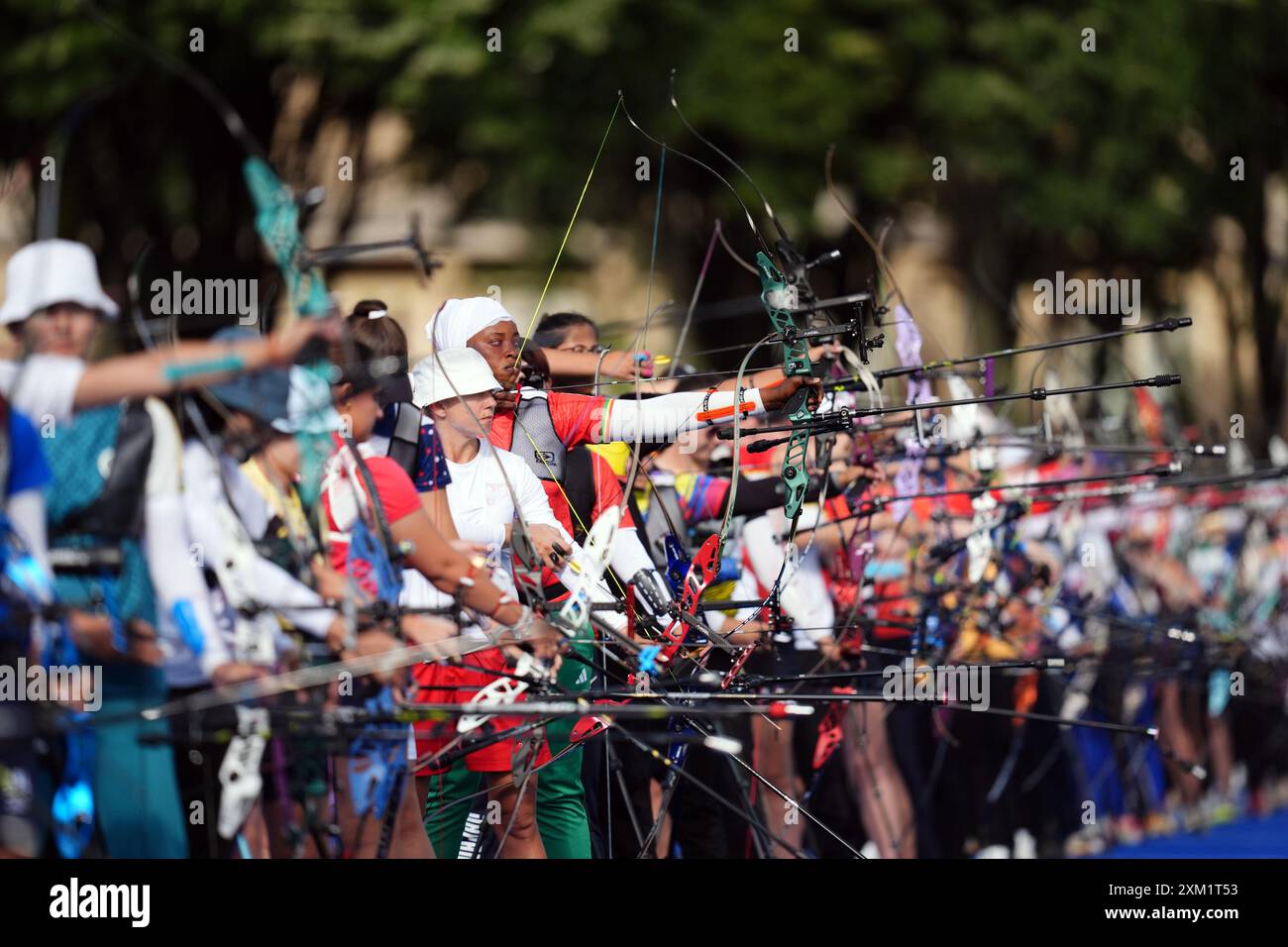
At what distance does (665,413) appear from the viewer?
17.9 ft

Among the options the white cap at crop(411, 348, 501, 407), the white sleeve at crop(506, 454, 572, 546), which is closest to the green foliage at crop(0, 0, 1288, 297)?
the white cap at crop(411, 348, 501, 407)

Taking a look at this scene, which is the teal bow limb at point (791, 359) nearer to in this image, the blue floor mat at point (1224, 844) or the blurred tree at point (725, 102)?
the blue floor mat at point (1224, 844)

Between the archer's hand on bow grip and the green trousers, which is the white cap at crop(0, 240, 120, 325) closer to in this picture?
the archer's hand on bow grip

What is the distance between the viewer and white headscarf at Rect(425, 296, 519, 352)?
17.7ft

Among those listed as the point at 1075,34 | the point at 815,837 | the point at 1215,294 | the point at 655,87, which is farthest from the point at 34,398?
the point at 1215,294

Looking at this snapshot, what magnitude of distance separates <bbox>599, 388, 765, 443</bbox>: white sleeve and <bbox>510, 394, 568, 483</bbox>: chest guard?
205 millimetres

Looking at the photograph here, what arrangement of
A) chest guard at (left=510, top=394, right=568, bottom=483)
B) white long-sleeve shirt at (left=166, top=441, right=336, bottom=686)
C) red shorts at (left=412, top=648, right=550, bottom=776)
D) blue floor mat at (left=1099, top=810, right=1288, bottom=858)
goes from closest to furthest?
white long-sleeve shirt at (left=166, top=441, right=336, bottom=686)
red shorts at (left=412, top=648, right=550, bottom=776)
chest guard at (left=510, top=394, right=568, bottom=483)
blue floor mat at (left=1099, top=810, right=1288, bottom=858)

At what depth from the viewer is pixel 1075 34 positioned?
52.0 feet

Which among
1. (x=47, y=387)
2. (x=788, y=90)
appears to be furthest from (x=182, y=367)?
(x=788, y=90)

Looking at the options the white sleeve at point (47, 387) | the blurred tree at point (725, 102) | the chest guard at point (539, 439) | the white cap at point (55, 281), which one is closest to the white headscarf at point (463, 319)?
the chest guard at point (539, 439)

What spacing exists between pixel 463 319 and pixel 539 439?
48cm

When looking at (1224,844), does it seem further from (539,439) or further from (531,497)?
(531,497)

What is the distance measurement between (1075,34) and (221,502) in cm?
1251
